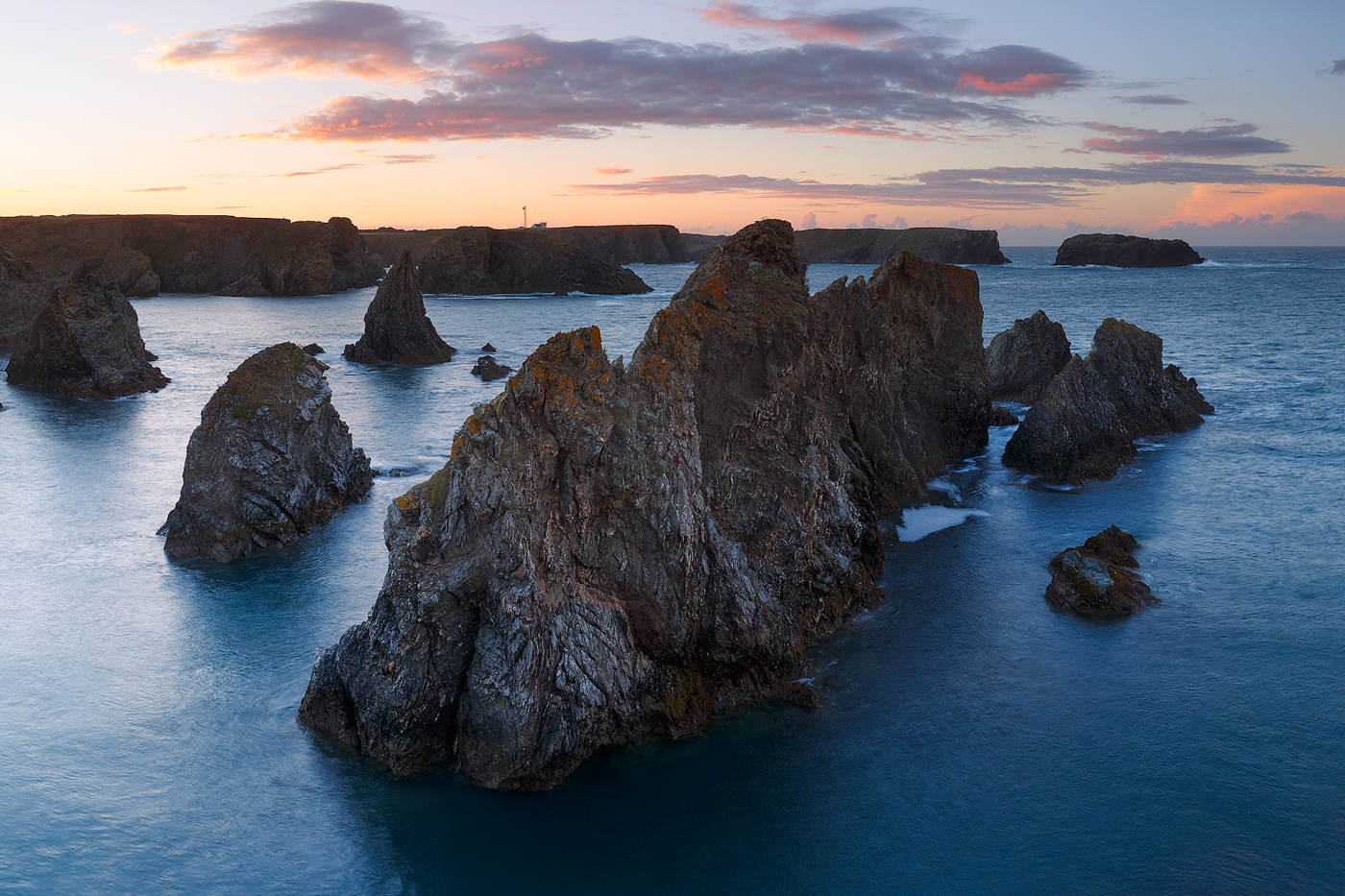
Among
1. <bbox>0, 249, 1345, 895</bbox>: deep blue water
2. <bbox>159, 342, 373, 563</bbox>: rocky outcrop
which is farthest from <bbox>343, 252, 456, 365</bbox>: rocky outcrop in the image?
<bbox>159, 342, 373, 563</bbox>: rocky outcrop

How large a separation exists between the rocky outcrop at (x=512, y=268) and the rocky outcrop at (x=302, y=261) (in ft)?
47.8

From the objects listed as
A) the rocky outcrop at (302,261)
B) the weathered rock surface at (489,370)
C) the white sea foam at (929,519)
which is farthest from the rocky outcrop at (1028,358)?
the rocky outcrop at (302,261)

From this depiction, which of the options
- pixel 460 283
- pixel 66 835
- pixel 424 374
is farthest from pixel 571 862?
pixel 460 283

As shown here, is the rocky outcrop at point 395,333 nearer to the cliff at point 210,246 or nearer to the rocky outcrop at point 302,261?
the rocky outcrop at point 302,261

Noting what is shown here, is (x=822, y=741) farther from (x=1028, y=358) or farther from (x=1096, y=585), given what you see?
(x=1028, y=358)

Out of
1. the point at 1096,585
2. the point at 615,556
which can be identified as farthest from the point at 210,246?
the point at 1096,585

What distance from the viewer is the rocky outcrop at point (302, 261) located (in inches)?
5674

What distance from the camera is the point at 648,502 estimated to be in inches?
657

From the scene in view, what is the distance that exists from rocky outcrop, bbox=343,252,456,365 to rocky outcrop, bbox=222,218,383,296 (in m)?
84.9

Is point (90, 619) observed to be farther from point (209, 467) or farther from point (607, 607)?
point (607, 607)

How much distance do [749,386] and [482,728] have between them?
33.3 feet

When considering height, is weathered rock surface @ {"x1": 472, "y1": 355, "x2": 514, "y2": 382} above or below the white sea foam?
above

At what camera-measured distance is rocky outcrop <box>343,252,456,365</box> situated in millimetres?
68250

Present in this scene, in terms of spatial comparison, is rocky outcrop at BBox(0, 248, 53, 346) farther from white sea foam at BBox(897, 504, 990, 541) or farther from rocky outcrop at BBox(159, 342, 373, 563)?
white sea foam at BBox(897, 504, 990, 541)
